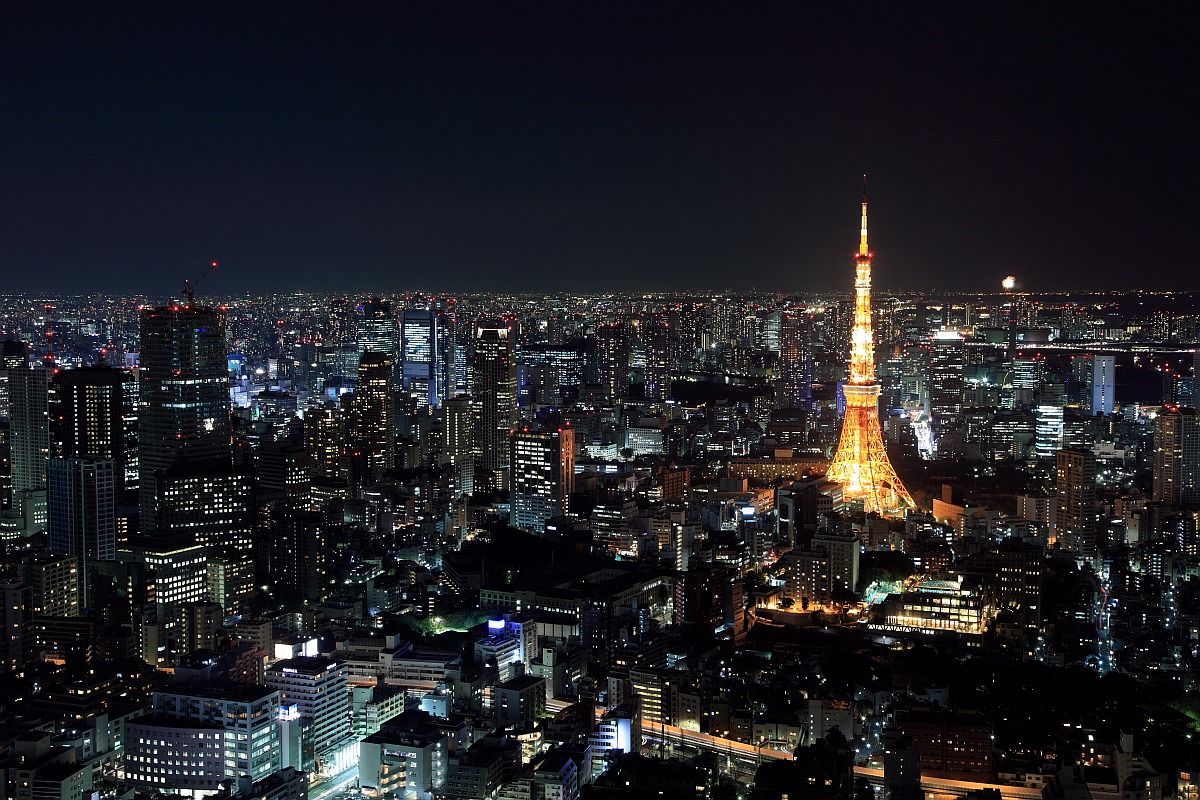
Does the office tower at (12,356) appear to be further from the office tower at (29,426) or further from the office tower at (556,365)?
the office tower at (556,365)

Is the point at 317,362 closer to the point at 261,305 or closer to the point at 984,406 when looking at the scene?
the point at 261,305

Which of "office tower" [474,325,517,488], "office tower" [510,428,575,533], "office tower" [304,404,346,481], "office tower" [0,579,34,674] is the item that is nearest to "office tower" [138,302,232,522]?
"office tower" [304,404,346,481]

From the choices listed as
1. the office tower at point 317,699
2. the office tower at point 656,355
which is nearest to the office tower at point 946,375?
the office tower at point 656,355

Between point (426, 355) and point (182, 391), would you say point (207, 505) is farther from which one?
point (426, 355)

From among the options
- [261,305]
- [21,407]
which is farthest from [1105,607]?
[261,305]

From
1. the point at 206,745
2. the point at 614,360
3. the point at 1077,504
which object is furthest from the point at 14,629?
the point at 614,360
